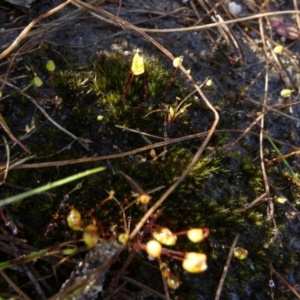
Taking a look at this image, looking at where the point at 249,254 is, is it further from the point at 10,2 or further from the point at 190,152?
the point at 10,2

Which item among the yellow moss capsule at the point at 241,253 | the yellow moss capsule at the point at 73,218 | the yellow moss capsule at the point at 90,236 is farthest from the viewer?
the yellow moss capsule at the point at 241,253

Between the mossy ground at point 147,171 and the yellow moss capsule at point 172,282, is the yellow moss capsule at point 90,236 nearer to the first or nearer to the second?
the mossy ground at point 147,171

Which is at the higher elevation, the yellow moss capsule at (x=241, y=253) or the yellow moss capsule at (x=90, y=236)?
the yellow moss capsule at (x=90, y=236)

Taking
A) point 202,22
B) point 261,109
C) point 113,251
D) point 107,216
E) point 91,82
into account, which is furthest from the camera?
point 202,22

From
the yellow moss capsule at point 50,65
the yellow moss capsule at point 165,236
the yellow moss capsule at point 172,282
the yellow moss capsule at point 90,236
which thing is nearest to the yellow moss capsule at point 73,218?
the yellow moss capsule at point 90,236

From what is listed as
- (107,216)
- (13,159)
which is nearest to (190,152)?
(107,216)

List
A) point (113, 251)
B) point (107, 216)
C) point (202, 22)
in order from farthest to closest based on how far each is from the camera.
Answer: point (202, 22)
point (107, 216)
point (113, 251)

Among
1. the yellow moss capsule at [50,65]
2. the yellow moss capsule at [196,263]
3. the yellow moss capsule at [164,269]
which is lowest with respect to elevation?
the yellow moss capsule at [164,269]

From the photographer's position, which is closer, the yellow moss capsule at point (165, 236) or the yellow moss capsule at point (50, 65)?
the yellow moss capsule at point (165, 236)

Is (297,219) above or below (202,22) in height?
below
